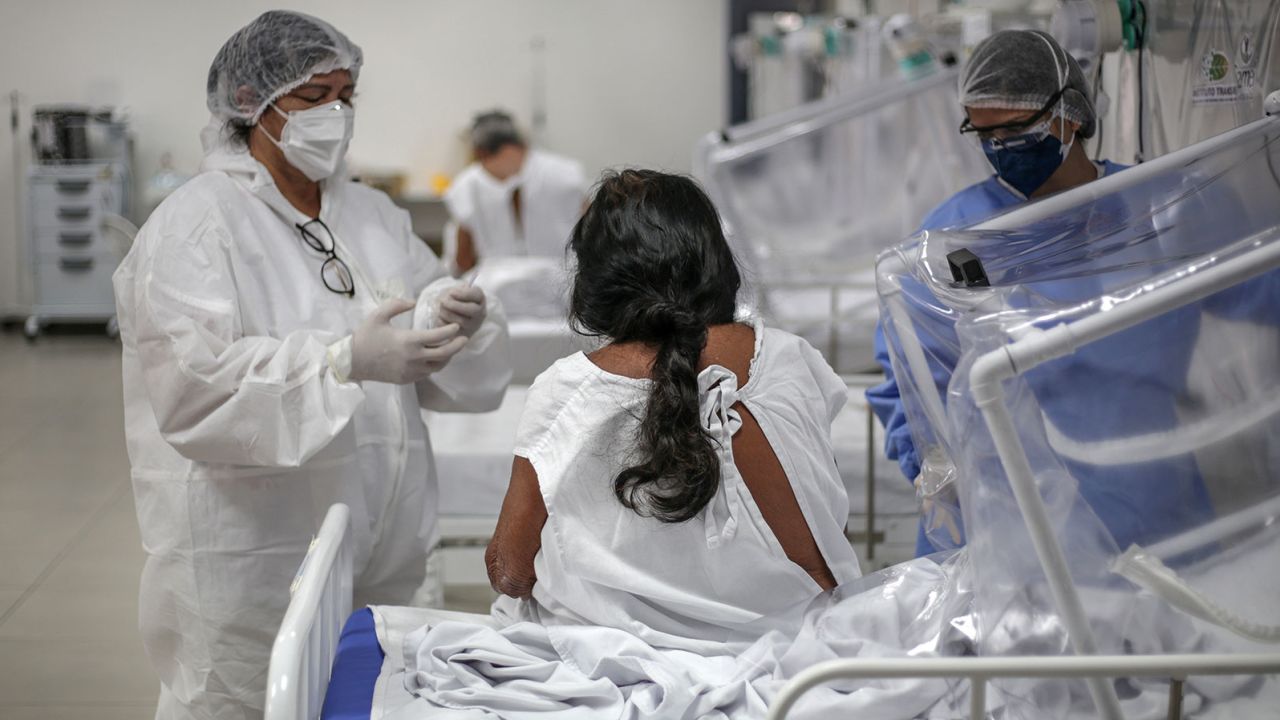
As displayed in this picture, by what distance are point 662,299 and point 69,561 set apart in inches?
122

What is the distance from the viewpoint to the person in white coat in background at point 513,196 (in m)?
5.40

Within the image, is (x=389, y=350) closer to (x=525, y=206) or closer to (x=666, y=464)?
(x=666, y=464)

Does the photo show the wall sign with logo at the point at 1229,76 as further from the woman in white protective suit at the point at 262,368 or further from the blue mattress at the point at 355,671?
the blue mattress at the point at 355,671

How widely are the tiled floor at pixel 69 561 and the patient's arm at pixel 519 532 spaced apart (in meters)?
1.77

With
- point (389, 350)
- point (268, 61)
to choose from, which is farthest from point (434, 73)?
point (389, 350)

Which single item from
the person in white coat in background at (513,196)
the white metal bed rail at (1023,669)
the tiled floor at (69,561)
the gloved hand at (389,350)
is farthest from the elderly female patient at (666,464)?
the person in white coat in background at (513,196)

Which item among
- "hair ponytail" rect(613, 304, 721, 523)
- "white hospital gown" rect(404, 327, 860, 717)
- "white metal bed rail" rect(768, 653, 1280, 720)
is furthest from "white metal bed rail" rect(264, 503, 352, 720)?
"white metal bed rail" rect(768, 653, 1280, 720)

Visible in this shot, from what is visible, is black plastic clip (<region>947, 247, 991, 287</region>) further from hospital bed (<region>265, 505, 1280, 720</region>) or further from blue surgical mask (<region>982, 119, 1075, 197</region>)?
blue surgical mask (<region>982, 119, 1075, 197</region>)

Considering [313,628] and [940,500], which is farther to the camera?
[940,500]

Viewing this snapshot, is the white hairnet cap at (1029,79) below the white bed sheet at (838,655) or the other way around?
the other way around

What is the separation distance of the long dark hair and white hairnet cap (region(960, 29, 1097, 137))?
73 cm

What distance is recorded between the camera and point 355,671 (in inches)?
61.7

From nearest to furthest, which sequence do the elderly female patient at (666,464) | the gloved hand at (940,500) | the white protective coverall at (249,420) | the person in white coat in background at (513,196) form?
the elderly female patient at (666,464), the gloved hand at (940,500), the white protective coverall at (249,420), the person in white coat in background at (513,196)

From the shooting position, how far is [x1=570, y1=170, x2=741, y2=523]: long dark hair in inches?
55.4
